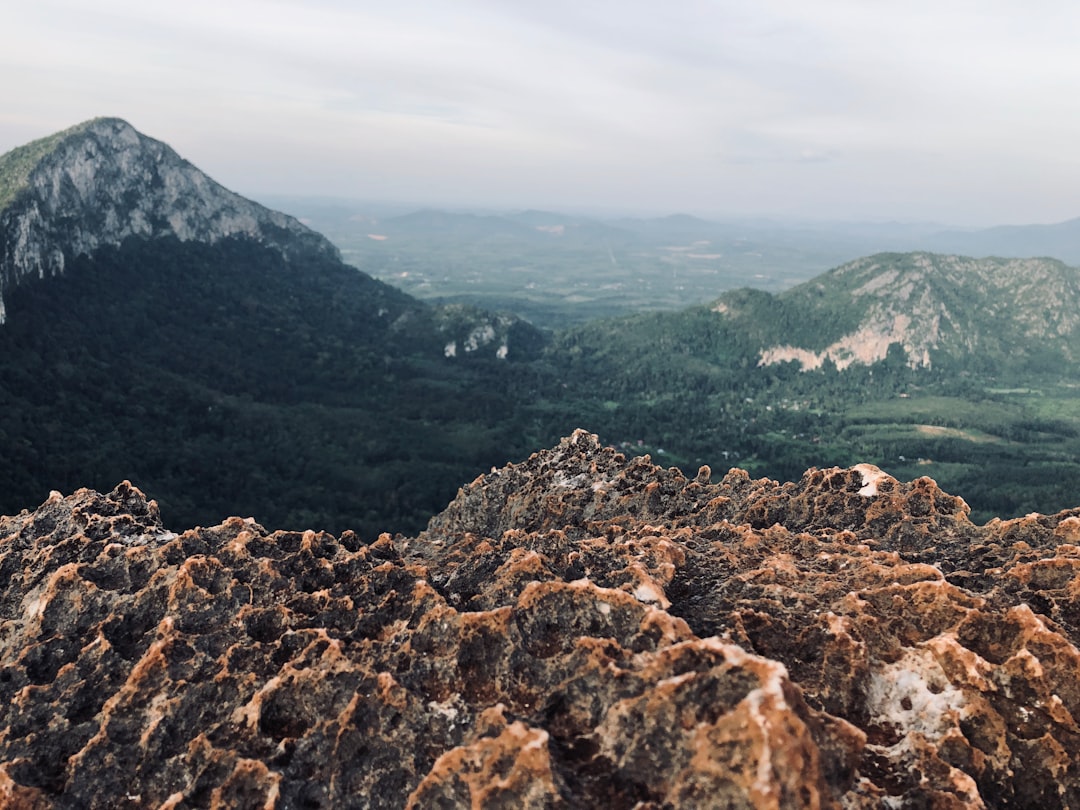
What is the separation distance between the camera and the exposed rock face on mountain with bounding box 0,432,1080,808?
63.8 ft

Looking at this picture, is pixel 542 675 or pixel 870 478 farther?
pixel 870 478

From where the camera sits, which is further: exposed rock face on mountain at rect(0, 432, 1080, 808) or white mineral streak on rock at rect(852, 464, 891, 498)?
white mineral streak on rock at rect(852, 464, 891, 498)

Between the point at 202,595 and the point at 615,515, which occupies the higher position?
the point at 202,595

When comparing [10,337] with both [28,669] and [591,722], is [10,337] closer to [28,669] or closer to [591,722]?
[28,669]

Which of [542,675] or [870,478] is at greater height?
[870,478]

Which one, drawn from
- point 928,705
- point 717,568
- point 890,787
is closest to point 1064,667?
point 928,705

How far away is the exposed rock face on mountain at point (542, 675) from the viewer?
19.5 meters

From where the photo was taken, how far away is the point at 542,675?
24.3 metres

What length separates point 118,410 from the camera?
193375 millimetres

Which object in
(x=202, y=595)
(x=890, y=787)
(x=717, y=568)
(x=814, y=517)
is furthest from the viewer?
(x=814, y=517)

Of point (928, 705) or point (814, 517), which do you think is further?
point (814, 517)

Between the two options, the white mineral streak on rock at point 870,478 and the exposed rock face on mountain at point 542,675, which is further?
the white mineral streak on rock at point 870,478

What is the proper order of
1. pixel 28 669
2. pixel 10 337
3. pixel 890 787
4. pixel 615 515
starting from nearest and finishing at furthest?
pixel 890 787 < pixel 28 669 < pixel 615 515 < pixel 10 337

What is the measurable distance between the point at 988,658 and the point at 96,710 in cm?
3694
